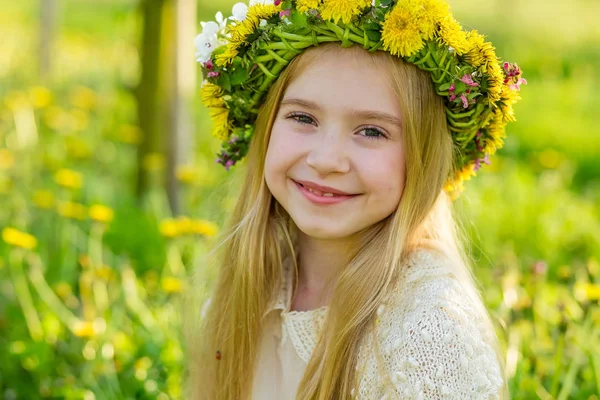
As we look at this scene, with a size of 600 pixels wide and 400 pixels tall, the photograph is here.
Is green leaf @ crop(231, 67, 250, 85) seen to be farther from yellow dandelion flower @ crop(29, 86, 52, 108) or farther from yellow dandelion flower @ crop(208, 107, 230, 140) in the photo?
yellow dandelion flower @ crop(29, 86, 52, 108)

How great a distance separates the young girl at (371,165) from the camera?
1.74 metres

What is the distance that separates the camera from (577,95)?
7.04 meters

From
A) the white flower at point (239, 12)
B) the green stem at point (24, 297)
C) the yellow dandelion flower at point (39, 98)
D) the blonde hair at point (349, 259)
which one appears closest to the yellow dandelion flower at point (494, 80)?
the blonde hair at point (349, 259)

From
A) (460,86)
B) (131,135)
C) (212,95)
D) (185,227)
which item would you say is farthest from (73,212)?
(460,86)

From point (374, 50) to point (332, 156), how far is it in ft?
0.83

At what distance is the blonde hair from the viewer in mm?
1842

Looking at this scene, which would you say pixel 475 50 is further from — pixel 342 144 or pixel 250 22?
pixel 250 22

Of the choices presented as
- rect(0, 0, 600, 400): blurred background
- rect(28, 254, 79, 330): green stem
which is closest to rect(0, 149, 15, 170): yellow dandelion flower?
rect(0, 0, 600, 400): blurred background

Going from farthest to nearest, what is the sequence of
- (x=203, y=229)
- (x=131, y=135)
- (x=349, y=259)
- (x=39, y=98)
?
(x=131, y=135), (x=39, y=98), (x=203, y=229), (x=349, y=259)

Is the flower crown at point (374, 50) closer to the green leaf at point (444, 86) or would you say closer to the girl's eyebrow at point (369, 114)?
the green leaf at point (444, 86)

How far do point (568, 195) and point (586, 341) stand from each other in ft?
7.37

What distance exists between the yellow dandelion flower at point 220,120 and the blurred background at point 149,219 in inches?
9.3

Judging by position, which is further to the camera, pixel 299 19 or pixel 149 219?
pixel 149 219

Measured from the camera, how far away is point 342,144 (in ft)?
5.91
